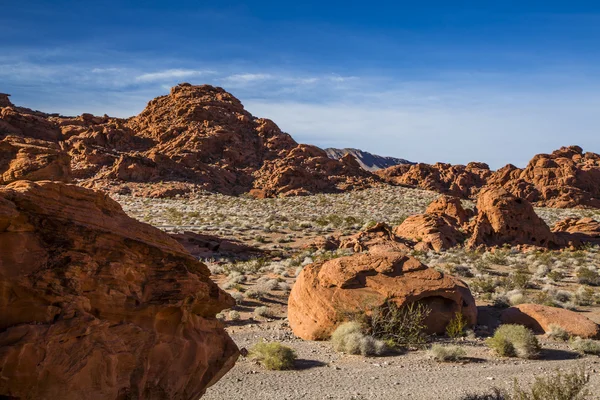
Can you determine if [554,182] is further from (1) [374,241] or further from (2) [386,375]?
(2) [386,375]

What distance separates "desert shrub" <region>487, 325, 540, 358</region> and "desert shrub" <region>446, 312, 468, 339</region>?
1115 millimetres

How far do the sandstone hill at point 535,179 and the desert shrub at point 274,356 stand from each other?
49.1m

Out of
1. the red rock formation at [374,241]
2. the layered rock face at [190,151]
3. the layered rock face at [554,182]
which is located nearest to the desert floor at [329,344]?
the red rock formation at [374,241]

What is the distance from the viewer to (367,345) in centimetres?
1051

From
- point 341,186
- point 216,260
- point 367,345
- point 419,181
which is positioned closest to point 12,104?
point 341,186

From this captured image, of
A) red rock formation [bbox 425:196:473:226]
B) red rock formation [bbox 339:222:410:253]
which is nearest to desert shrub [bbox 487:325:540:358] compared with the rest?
red rock formation [bbox 339:222:410:253]

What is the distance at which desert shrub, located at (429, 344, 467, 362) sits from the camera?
10203 mm

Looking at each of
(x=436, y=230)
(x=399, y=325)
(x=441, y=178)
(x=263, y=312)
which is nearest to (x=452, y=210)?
(x=436, y=230)

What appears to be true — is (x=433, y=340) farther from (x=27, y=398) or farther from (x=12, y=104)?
(x=12, y=104)

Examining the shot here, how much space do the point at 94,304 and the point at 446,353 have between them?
7445 millimetres

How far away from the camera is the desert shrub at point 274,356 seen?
9.62 metres

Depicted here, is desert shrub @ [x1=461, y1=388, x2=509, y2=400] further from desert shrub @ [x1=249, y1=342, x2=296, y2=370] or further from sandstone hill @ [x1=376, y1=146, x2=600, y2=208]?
sandstone hill @ [x1=376, y1=146, x2=600, y2=208]

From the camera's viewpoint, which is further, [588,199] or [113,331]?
[588,199]

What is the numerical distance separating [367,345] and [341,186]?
164 ft
